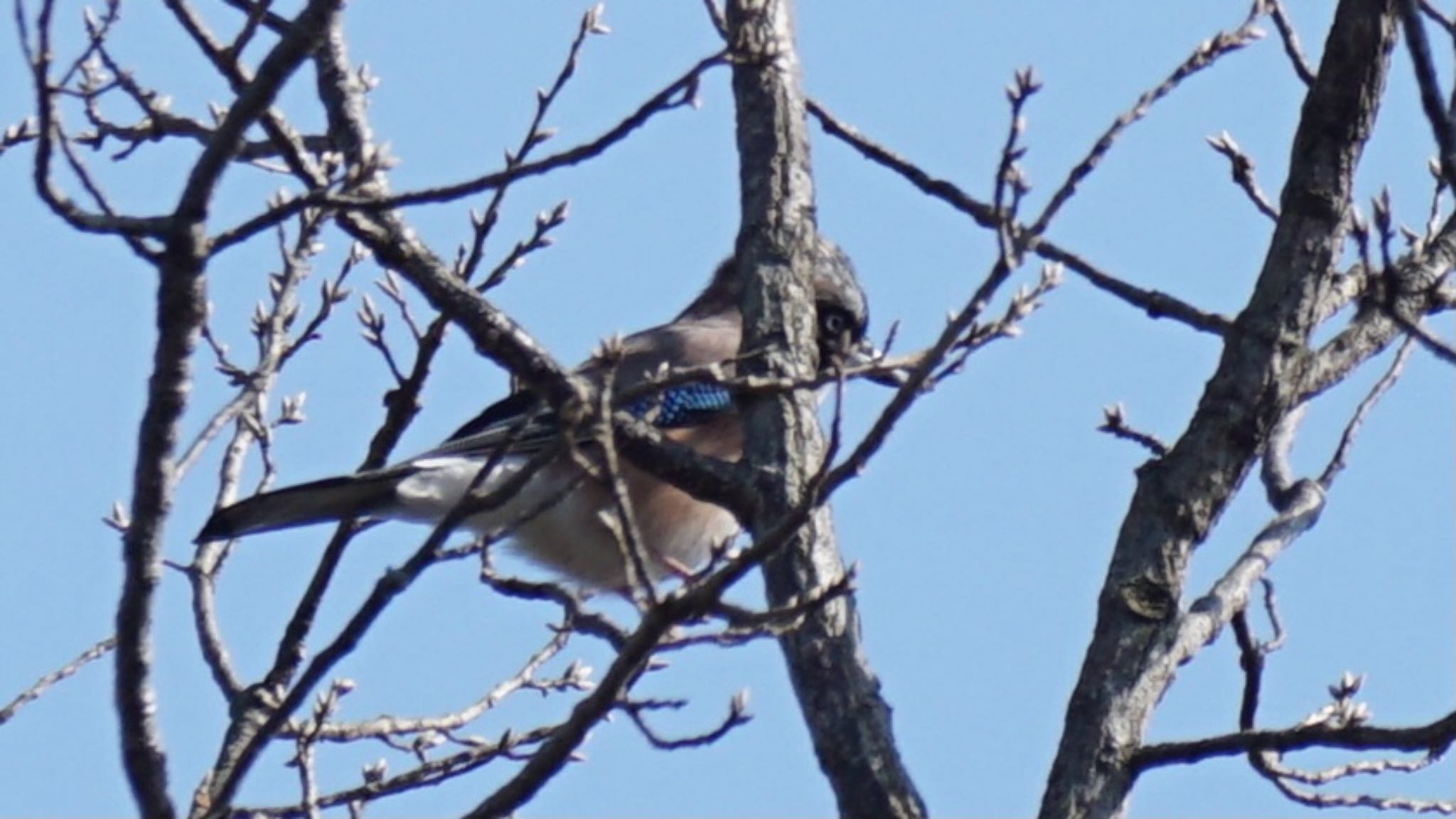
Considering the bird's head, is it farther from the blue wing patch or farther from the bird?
the blue wing patch

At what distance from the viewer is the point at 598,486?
215 inches

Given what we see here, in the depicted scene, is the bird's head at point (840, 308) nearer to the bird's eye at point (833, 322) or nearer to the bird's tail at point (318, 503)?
the bird's eye at point (833, 322)

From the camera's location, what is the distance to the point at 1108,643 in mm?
3873

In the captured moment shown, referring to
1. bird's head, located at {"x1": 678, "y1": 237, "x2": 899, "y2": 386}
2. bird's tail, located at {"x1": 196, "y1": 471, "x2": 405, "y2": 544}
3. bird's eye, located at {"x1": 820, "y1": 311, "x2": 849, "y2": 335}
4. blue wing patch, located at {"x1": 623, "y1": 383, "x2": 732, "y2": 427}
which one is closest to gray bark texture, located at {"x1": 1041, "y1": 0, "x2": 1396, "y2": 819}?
bird's tail, located at {"x1": 196, "y1": 471, "x2": 405, "y2": 544}

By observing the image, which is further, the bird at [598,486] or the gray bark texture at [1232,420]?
the bird at [598,486]

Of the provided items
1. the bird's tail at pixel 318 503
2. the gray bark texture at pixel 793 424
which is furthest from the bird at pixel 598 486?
the gray bark texture at pixel 793 424

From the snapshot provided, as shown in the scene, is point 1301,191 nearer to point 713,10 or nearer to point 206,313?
point 713,10

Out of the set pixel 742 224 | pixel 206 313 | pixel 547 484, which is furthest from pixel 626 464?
pixel 206 313

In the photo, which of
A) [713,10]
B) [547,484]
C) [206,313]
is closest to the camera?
[206,313]

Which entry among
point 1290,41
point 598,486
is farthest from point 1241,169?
point 598,486

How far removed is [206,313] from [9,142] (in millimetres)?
2006

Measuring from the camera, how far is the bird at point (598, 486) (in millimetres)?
5734

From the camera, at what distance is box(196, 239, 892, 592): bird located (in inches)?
226

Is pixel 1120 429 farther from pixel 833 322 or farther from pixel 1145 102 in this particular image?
pixel 833 322
